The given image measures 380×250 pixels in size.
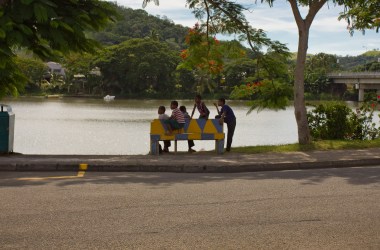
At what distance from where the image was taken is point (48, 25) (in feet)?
→ 36.9

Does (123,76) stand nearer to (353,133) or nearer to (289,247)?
(353,133)

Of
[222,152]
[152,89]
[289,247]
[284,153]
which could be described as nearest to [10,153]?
[222,152]

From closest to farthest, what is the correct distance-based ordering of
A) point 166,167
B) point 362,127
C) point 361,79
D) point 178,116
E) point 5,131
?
1. point 166,167
2. point 5,131
3. point 178,116
4. point 362,127
5. point 361,79

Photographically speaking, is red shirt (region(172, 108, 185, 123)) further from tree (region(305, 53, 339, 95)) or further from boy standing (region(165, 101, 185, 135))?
tree (region(305, 53, 339, 95))

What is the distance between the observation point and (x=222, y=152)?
14.8m

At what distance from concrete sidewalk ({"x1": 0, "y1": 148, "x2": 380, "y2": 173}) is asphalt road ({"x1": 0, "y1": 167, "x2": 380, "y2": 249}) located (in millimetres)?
1081

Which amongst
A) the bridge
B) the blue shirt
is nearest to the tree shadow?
the blue shirt

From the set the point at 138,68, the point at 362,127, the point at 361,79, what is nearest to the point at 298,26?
the point at 362,127

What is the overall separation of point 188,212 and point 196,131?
782 centimetres

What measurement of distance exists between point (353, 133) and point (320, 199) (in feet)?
36.3

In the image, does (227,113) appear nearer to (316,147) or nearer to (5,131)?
(316,147)

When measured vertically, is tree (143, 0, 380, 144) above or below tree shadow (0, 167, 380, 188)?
above

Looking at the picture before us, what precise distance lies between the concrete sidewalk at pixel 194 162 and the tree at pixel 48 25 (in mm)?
2140

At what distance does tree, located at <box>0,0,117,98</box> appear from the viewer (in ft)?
35.2
